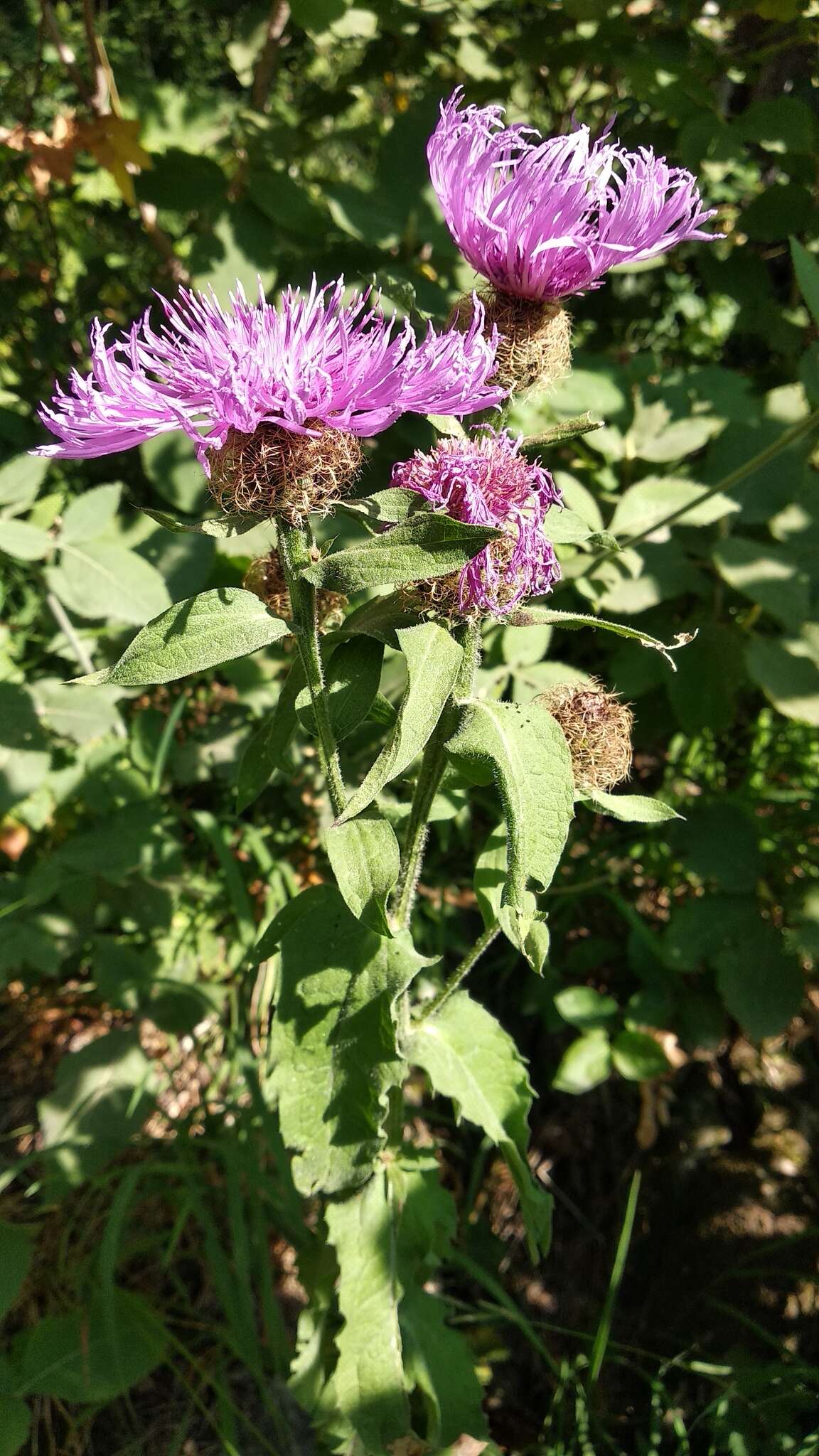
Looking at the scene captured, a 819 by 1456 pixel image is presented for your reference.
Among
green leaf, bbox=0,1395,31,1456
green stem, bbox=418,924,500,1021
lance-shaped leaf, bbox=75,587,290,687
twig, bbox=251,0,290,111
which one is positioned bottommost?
green leaf, bbox=0,1395,31,1456

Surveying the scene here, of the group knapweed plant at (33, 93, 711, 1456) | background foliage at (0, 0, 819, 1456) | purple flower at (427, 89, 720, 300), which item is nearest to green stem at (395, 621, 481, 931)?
knapweed plant at (33, 93, 711, 1456)

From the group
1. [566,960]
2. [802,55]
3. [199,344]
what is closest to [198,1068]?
[566,960]

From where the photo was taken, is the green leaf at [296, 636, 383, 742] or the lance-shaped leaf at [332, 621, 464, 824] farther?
the green leaf at [296, 636, 383, 742]

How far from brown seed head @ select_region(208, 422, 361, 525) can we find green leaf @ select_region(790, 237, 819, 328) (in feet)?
3.33

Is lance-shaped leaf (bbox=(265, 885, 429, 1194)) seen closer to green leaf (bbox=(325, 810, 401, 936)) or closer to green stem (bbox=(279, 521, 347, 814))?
green leaf (bbox=(325, 810, 401, 936))

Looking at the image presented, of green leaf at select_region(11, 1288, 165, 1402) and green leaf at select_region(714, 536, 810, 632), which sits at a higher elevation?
green leaf at select_region(714, 536, 810, 632)

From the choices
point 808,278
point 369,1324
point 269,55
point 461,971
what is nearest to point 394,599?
point 461,971

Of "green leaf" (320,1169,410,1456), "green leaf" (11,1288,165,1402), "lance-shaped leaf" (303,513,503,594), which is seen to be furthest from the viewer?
"green leaf" (11,1288,165,1402)

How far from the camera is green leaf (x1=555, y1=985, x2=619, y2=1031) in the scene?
222 cm

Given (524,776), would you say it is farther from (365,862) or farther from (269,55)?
(269,55)

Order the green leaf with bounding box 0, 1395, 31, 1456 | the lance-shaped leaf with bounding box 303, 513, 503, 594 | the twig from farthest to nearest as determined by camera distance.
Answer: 1. the twig
2. the green leaf with bounding box 0, 1395, 31, 1456
3. the lance-shaped leaf with bounding box 303, 513, 503, 594

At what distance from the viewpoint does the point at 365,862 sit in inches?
44.4

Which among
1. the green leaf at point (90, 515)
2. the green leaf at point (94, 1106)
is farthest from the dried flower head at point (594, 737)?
the green leaf at point (94, 1106)

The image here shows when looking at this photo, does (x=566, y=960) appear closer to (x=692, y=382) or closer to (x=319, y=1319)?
(x=319, y=1319)
